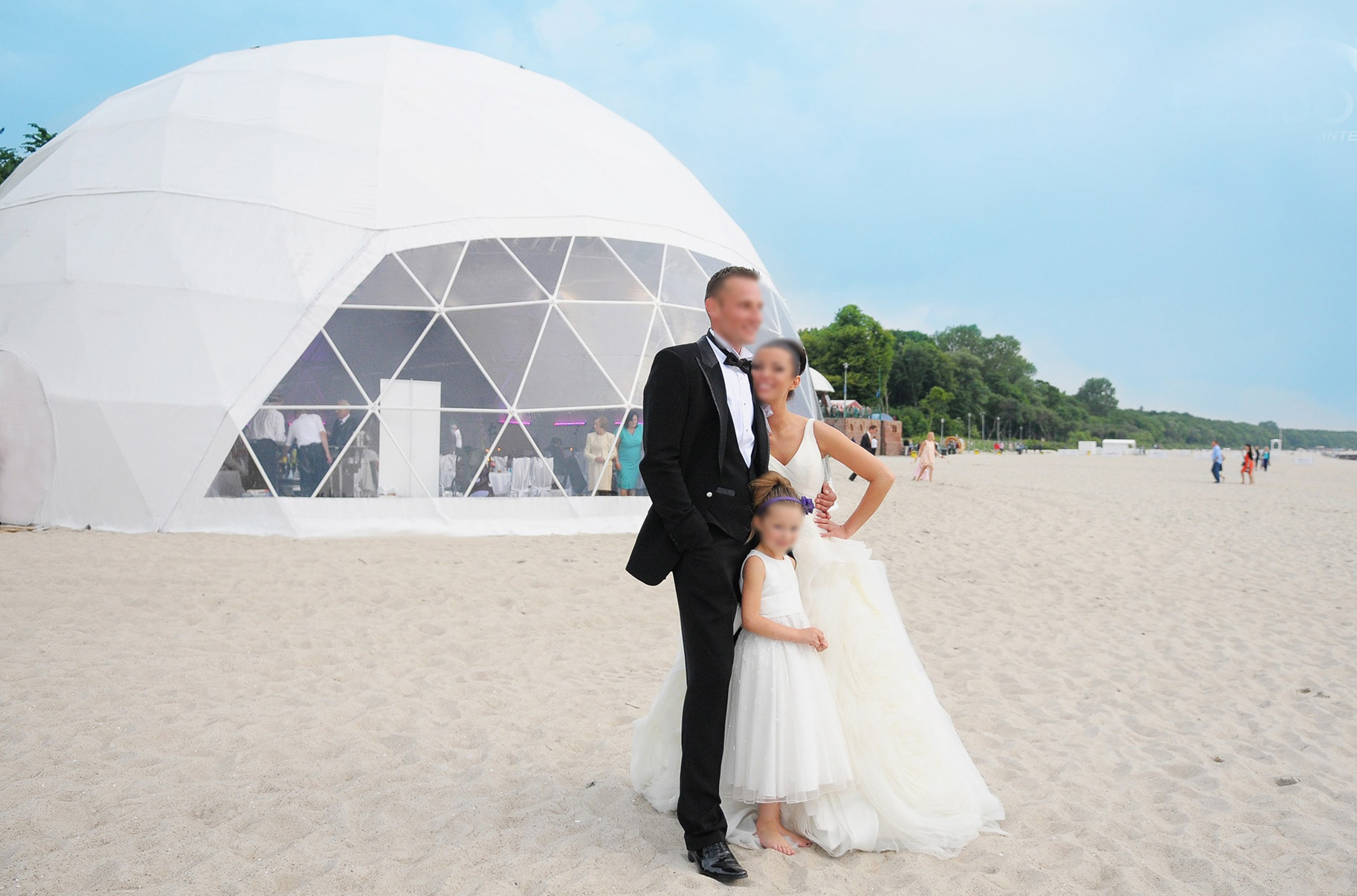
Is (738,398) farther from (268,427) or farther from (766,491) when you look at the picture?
(268,427)

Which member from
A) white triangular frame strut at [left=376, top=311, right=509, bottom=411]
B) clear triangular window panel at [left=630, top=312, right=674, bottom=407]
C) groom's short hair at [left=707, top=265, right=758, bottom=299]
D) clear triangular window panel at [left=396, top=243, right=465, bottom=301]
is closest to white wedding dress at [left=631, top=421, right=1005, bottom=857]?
groom's short hair at [left=707, top=265, right=758, bottom=299]

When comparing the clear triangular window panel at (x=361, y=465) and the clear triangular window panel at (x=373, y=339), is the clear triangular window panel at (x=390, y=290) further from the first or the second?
the clear triangular window panel at (x=361, y=465)

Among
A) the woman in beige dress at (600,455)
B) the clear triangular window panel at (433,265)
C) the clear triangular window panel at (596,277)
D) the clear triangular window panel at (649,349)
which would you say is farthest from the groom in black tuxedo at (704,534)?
the clear triangular window panel at (596,277)

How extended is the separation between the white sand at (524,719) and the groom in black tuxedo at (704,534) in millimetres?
273

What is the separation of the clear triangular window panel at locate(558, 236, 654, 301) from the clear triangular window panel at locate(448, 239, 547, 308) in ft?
1.56

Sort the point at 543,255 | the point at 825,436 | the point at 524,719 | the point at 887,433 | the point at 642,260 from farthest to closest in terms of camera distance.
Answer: the point at 887,433, the point at 642,260, the point at 543,255, the point at 524,719, the point at 825,436

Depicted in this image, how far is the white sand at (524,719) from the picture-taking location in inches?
116

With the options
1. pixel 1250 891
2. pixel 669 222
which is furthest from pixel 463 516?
pixel 1250 891

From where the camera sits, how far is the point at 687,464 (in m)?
2.93

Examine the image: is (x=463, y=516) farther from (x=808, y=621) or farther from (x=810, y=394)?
(x=808, y=621)

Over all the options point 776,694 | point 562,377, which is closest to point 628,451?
point 562,377

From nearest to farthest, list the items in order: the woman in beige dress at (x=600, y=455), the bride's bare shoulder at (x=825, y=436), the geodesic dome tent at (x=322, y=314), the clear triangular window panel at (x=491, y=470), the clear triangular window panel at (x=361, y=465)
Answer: the bride's bare shoulder at (x=825, y=436) < the geodesic dome tent at (x=322, y=314) < the clear triangular window panel at (x=361, y=465) < the clear triangular window panel at (x=491, y=470) < the woman in beige dress at (x=600, y=455)

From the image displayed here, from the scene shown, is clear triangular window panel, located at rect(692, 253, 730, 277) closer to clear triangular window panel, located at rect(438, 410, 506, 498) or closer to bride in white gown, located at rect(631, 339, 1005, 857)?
clear triangular window panel, located at rect(438, 410, 506, 498)

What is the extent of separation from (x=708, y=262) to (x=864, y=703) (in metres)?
10.0
